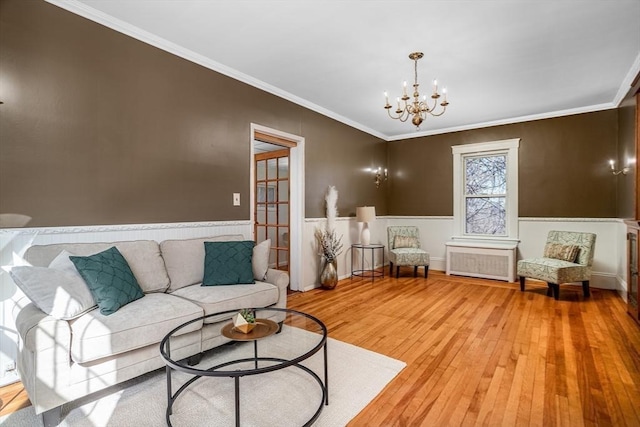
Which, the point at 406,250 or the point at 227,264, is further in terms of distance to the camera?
the point at 406,250

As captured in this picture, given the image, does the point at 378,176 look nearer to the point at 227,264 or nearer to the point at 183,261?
the point at 227,264

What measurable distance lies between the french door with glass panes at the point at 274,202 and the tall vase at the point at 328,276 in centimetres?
63

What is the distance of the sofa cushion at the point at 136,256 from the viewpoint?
224 cm

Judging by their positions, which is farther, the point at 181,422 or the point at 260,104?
the point at 260,104

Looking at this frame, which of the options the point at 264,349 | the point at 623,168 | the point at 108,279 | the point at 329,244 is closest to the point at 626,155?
the point at 623,168

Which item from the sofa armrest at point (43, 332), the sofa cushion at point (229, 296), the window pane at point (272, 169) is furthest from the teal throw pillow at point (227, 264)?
the window pane at point (272, 169)

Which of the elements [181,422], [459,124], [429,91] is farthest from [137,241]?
[459,124]

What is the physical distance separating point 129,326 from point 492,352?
8.88ft

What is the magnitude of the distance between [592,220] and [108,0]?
252 inches

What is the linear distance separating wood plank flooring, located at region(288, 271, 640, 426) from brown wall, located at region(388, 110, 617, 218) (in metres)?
1.35

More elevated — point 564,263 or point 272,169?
point 272,169

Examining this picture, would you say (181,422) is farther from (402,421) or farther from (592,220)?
(592,220)

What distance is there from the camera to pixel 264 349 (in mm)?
2654

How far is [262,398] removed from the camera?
2012 mm
